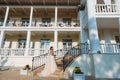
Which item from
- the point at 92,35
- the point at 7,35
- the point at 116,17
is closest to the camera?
the point at 92,35

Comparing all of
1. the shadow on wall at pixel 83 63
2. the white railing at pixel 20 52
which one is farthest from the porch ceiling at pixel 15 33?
the shadow on wall at pixel 83 63

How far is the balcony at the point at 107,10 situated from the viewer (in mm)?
12188

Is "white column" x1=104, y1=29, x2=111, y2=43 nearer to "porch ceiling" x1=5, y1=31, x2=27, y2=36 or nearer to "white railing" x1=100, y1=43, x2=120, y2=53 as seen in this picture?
"white railing" x1=100, y1=43, x2=120, y2=53

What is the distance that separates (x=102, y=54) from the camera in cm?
1015

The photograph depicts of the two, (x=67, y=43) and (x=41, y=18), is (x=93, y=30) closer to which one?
(x=67, y=43)

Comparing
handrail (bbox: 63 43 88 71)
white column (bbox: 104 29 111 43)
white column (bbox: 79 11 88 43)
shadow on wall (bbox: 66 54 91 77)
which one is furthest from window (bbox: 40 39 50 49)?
shadow on wall (bbox: 66 54 91 77)

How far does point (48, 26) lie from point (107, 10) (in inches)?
339

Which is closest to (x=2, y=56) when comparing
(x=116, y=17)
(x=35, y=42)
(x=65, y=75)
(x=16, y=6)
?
(x=35, y=42)

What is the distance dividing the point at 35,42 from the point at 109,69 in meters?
11.3

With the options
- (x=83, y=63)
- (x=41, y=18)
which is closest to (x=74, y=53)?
(x=83, y=63)

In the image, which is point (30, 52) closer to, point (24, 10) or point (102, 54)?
point (24, 10)

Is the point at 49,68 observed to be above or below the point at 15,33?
below

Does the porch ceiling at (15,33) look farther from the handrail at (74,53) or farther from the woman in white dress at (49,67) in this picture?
the woman in white dress at (49,67)

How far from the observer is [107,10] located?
1268 centimetres
